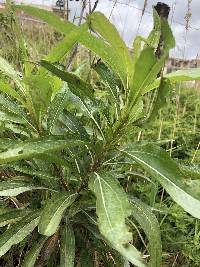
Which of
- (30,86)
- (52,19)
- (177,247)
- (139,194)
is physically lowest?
(177,247)

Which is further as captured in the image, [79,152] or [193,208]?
[79,152]

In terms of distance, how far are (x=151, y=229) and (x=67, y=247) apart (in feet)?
1.05

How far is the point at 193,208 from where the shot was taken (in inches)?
50.0

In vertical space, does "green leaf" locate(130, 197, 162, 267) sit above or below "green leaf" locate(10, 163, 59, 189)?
below

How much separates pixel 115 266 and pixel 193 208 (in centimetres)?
83

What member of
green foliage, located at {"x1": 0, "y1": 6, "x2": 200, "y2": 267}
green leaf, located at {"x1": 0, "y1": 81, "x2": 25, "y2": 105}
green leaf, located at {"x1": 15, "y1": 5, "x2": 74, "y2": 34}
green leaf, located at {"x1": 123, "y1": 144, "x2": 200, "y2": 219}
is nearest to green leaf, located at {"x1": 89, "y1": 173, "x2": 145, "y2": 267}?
green foliage, located at {"x1": 0, "y1": 6, "x2": 200, "y2": 267}

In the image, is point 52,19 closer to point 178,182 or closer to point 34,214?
point 178,182

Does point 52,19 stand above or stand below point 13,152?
above

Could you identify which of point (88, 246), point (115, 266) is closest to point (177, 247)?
point (115, 266)

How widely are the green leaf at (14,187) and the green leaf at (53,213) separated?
17 cm

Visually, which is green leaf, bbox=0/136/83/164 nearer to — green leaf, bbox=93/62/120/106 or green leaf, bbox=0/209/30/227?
green leaf, bbox=93/62/120/106

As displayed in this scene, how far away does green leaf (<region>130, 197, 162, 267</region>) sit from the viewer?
1566mm

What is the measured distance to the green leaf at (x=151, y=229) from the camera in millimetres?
1566

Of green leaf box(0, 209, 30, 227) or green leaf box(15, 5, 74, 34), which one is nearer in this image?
green leaf box(15, 5, 74, 34)
